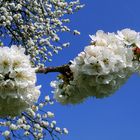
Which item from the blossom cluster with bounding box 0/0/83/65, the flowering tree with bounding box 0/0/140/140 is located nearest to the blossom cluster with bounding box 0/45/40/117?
the flowering tree with bounding box 0/0/140/140

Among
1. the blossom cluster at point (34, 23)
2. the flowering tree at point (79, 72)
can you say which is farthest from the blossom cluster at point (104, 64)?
the blossom cluster at point (34, 23)

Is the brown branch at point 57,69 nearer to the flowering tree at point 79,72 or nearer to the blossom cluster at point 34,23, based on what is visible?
the flowering tree at point 79,72

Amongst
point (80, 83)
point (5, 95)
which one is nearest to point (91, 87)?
point (80, 83)

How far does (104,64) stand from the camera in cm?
400

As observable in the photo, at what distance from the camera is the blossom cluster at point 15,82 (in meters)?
3.92

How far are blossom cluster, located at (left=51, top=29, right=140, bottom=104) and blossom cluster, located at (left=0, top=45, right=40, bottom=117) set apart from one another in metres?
0.36

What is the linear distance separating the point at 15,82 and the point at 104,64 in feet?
2.38

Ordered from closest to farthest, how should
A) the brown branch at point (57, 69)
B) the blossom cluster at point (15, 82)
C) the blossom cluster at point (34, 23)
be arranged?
the blossom cluster at point (15, 82)
the brown branch at point (57, 69)
the blossom cluster at point (34, 23)

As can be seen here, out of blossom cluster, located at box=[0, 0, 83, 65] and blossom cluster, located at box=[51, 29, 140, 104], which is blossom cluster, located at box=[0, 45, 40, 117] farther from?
blossom cluster, located at box=[0, 0, 83, 65]

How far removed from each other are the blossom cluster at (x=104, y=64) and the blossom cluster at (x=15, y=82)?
0.36 m

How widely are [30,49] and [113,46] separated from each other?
9.70 m

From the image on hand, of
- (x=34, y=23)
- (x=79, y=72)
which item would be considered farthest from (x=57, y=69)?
(x=34, y=23)

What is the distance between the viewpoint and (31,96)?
4.07 metres

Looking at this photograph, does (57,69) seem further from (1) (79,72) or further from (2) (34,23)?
(2) (34,23)
